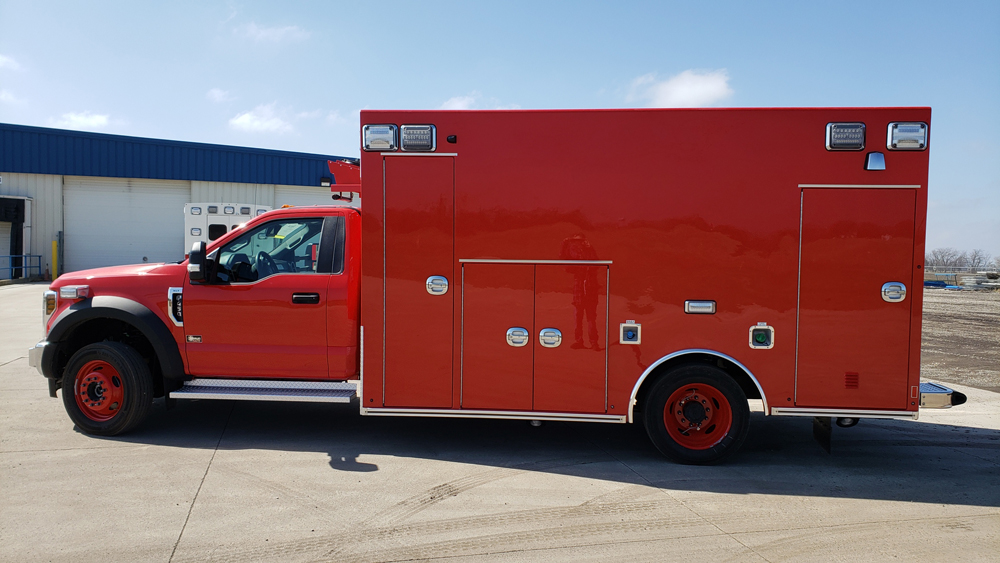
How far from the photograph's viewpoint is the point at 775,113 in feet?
16.4

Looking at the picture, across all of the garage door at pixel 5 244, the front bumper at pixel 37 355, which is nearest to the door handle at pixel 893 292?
the front bumper at pixel 37 355

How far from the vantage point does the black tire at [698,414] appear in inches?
202

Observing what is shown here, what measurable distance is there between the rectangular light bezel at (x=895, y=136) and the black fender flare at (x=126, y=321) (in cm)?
632

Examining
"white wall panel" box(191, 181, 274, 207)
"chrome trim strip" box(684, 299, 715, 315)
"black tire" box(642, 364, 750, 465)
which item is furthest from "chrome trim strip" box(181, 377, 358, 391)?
"white wall panel" box(191, 181, 274, 207)

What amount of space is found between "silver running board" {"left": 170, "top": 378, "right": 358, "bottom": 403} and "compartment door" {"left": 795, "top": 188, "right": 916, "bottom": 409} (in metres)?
3.92

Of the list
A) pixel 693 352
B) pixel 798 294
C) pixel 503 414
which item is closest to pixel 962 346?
pixel 798 294

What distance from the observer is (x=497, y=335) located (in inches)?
207

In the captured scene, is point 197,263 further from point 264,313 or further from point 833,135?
point 833,135

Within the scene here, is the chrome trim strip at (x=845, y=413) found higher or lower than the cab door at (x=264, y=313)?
lower

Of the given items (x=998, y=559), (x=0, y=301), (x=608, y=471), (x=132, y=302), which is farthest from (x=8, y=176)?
(x=998, y=559)

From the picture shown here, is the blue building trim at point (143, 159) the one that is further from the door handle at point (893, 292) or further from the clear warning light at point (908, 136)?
the door handle at point (893, 292)

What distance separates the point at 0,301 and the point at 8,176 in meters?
10.8

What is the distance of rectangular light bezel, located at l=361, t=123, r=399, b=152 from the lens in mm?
5207

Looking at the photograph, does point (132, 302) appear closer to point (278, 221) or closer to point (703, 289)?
point (278, 221)
